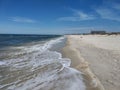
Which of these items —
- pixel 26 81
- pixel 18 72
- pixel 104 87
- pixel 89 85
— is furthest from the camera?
pixel 18 72

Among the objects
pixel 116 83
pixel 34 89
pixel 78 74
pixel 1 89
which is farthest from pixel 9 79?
pixel 116 83

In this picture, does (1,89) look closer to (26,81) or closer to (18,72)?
(26,81)

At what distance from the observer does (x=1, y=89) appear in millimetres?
6277

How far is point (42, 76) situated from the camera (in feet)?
26.4

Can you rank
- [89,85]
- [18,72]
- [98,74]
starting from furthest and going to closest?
[18,72]
[98,74]
[89,85]

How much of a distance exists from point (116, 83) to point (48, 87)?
93.0 inches

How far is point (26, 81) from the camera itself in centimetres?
720

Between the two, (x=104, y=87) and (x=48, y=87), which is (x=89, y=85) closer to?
(x=104, y=87)

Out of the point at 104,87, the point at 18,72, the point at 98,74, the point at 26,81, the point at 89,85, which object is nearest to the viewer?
the point at 104,87

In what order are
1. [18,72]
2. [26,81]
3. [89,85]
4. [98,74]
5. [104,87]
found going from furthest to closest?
[18,72]
[98,74]
[26,81]
[89,85]
[104,87]

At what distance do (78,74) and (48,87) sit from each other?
2.16 meters

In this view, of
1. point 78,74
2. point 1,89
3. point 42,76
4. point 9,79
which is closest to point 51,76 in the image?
point 42,76

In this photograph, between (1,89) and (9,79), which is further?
(9,79)

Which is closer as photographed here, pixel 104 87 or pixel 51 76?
pixel 104 87
